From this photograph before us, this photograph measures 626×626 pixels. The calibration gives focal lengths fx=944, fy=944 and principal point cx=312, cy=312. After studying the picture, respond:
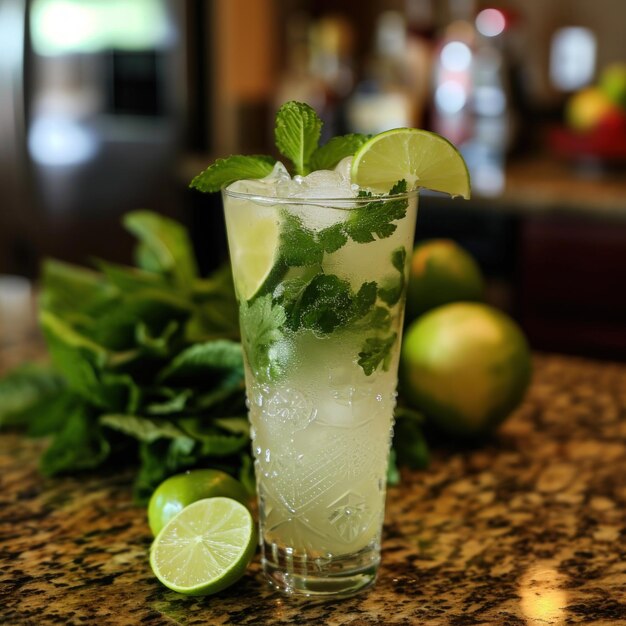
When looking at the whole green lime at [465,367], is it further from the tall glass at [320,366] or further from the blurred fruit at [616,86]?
the blurred fruit at [616,86]

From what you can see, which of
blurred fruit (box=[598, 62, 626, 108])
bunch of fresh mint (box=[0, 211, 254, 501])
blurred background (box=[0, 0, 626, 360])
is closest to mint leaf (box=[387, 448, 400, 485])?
bunch of fresh mint (box=[0, 211, 254, 501])

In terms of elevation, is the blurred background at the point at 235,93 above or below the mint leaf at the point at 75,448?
above

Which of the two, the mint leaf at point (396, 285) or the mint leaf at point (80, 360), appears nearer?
the mint leaf at point (396, 285)

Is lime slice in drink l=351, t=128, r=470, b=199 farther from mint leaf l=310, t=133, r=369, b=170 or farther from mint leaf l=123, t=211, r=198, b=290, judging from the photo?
mint leaf l=123, t=211, r=198, b=290

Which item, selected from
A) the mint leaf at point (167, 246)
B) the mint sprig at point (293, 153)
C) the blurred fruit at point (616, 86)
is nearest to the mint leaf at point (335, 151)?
the mint sprig at point (293, 153)

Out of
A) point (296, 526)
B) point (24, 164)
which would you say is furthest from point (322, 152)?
point (24, 164)

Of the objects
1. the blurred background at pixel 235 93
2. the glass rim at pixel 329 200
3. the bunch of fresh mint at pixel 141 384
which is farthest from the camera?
the blurred background at pixel 235 93

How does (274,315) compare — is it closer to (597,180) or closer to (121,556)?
(121,556)

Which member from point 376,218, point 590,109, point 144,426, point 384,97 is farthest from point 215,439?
point 590,109

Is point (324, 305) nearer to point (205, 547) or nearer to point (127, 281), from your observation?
point (205, 547)
